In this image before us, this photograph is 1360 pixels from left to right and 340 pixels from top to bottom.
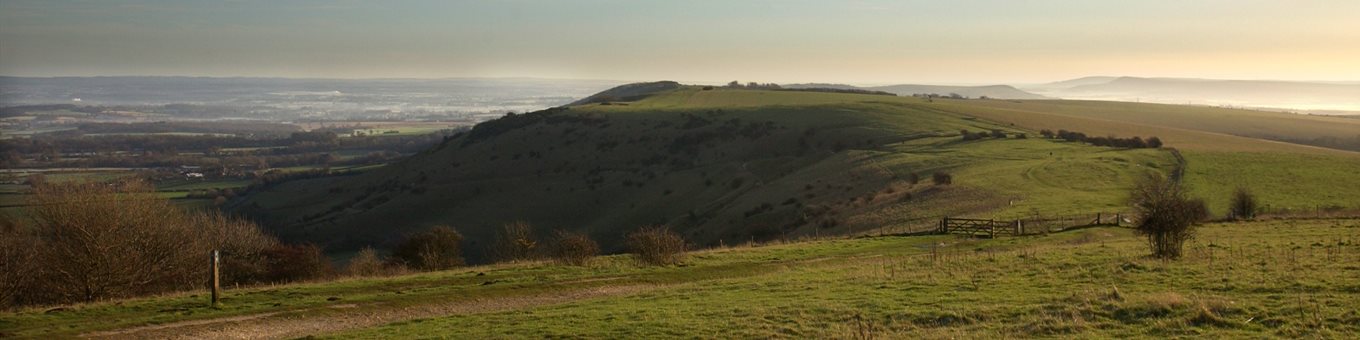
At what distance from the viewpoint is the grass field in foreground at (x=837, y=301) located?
16.5 metres

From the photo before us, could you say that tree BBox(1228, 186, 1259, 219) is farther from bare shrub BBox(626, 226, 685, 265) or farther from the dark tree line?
the dark tree line

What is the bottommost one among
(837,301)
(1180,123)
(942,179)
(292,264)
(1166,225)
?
(292,264)

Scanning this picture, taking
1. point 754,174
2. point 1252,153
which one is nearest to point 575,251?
point 754,174

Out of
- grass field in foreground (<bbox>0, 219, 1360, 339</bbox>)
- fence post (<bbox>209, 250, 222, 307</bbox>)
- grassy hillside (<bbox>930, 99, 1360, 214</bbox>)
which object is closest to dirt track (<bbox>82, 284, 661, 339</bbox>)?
grass field in foreground (<bbox>0, 219, 1360, 339</bbox>)

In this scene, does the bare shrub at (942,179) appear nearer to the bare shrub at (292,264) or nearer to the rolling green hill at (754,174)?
the rolling green hill at (754,174)

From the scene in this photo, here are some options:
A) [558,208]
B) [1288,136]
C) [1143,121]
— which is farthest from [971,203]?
[1143,121]

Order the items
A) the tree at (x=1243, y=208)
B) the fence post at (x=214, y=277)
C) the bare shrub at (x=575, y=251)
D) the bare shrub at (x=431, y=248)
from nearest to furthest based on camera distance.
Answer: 1. the fence post at (x=214, y=277)
2. the bare shrub at (x=575, y=251)
3. the bare shrub at (x=431, y=248)
4. the tree at (x=1243, y=208)

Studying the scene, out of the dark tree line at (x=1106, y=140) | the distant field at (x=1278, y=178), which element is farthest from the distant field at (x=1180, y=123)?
the distant field at (x=1278, y=178)

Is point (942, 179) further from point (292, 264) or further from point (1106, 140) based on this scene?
point (292, 264)

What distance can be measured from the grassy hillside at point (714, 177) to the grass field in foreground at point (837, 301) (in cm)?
2112

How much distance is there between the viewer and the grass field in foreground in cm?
1650

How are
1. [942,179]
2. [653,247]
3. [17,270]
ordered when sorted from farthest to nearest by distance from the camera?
1. [942,179]
2. [653,247]
3. [17,270]

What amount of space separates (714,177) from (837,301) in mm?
71960

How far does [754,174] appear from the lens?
295 ft
